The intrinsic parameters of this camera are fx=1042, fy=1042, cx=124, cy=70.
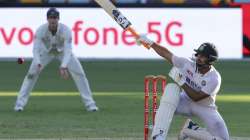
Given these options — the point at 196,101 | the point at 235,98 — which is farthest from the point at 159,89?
the point at 196,101

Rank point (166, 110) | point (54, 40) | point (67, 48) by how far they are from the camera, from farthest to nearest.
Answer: point (54, 40), point (67, 48), point (166, 110)

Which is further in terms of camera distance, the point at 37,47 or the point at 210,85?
the point at 37,47

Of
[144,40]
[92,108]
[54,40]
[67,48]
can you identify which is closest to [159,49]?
[144,40]

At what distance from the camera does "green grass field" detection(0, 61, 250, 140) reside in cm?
1445

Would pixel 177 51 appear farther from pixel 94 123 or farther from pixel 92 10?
pixel 94 123

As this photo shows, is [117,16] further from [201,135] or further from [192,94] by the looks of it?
[201,135]

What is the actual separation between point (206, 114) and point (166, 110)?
23.6 inches

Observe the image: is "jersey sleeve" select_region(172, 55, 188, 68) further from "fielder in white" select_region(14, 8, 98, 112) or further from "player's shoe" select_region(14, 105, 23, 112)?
"player's shoe" select_region(14, 105, 23, 112)

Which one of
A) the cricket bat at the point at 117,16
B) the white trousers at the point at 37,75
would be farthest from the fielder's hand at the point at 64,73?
the cricket bat at the point at 117,16

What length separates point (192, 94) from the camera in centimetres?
1204

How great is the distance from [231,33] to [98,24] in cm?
341

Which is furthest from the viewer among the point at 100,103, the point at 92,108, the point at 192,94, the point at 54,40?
the point at 100,103

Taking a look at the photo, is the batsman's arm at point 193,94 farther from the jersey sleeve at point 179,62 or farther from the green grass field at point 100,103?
the green grass field at point 100,103

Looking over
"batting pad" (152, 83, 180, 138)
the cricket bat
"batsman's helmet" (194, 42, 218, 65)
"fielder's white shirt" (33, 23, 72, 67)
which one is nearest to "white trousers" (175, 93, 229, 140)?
"batting pad" (152, 83, 180, 138)
